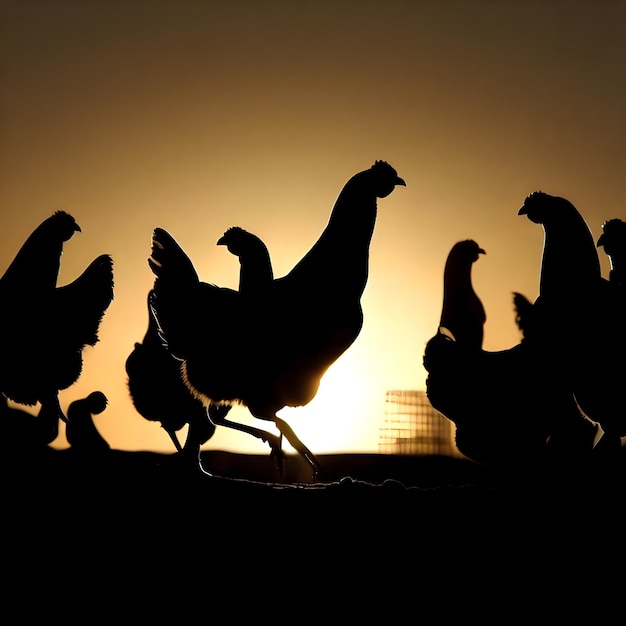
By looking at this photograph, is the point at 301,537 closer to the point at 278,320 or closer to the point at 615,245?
the point at 278,320

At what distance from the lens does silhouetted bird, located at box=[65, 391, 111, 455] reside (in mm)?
6762

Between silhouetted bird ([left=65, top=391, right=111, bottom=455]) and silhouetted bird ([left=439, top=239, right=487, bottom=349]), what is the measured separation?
370cm

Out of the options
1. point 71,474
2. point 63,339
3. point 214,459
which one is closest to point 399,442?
point 214,459

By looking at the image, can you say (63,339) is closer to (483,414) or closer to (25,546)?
(25,546)

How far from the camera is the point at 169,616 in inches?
100

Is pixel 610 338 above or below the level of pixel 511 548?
above

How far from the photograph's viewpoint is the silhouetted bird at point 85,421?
6.76 metres

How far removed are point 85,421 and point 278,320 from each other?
12.3 ft

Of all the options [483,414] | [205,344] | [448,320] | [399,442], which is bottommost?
[399,442]

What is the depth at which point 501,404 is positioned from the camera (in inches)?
193

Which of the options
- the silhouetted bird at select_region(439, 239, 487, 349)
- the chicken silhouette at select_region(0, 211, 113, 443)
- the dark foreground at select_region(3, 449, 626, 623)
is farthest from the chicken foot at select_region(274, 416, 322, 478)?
the chicken silhouette at select_region(0, 211, 113, 443)

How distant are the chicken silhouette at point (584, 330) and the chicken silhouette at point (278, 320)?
4.34 feet

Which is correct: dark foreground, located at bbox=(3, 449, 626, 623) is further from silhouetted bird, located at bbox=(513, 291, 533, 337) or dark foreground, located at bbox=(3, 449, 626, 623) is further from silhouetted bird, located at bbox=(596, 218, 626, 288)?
silhouetted bird, located at bbox=(513, 291, 533, 337)

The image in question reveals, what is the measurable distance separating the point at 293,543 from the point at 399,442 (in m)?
12.9
